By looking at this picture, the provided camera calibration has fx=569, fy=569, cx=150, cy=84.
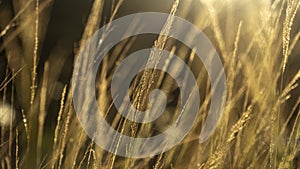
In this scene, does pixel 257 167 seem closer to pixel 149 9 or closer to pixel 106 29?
pixel 106 29

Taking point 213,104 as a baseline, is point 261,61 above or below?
above

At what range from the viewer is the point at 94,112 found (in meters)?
1.65

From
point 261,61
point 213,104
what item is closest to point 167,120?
point 213,104

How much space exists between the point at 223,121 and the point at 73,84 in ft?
1.43

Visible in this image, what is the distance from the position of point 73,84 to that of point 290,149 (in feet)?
2.17

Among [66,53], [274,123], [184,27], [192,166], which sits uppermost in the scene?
[66,53]

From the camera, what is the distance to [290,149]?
167 centimetres

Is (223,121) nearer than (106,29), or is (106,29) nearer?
(106,29)

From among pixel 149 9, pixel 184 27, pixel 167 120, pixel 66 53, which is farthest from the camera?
pixel 66 53

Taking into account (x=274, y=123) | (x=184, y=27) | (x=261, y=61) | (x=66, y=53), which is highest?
(x=66, y=53)

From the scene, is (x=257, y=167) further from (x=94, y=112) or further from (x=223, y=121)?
(x=94, y=112)

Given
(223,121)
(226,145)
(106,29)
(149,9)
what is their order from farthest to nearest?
(149,9) → (223,121) → (106,29) → (226,145)

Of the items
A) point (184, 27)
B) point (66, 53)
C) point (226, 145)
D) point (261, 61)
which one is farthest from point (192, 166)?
point (66, 53)

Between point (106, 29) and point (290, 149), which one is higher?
point (106, 29)
